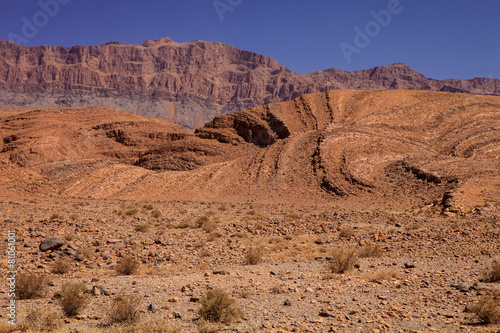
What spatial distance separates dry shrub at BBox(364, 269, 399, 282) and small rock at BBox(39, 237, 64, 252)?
28.5 ft

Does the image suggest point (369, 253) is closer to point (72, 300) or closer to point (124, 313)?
point (124, 313)

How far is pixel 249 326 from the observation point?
22.1 feet

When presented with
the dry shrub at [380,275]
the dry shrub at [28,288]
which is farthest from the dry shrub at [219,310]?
the dry shrub at [380,275]

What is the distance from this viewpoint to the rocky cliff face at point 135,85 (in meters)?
168

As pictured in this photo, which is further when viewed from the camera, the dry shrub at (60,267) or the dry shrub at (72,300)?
the dry shrub at (60,267)

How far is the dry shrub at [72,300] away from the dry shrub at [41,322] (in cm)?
22

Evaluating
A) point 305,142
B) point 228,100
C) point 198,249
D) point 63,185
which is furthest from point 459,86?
point 198,249

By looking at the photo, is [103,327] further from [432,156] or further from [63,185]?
[63,185]

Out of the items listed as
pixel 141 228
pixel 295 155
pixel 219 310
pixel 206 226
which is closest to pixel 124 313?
pixel 219 310

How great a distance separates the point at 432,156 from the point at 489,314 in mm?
28146

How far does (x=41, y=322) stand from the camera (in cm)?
620

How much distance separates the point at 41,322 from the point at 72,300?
72 cm

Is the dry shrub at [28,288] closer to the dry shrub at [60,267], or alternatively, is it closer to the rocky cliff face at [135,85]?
the dry shrub at [60,267]

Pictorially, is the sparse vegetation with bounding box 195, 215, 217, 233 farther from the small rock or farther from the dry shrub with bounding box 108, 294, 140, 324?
the dry shrub with bounding box 108, 294, 140, 324
